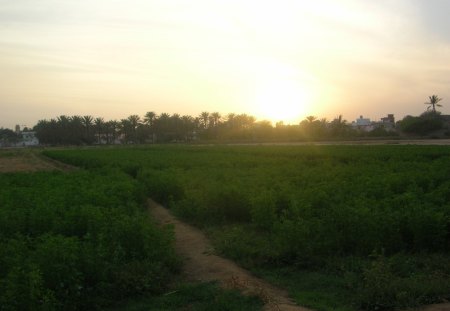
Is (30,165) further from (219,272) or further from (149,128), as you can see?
(149,128)

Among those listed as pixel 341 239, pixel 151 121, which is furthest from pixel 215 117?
pixel 341 239

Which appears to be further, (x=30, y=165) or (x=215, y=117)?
(x=215, y=117)

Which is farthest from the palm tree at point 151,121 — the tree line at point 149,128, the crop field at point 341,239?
the crop field at point 341,239

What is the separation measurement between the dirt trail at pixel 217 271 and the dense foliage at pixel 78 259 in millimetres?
591

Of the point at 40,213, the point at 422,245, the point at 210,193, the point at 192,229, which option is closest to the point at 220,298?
the point at 422,245

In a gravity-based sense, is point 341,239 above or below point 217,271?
above

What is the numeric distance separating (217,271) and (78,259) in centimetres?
256

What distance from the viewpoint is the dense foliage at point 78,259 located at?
6.01 meters

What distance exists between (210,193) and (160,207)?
3.53m

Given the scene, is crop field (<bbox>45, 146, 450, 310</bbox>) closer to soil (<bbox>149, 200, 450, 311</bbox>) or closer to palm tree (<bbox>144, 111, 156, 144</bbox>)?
soil (<bbox>149, 200, 450, 311</bbox>)

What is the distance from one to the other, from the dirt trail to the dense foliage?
591 millimetres

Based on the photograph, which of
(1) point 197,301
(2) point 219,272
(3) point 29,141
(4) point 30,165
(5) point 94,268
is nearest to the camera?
(1) point 197,301

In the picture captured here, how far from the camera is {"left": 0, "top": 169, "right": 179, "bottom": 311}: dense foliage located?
19.7 ft

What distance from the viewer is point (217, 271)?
8375 millimetres
